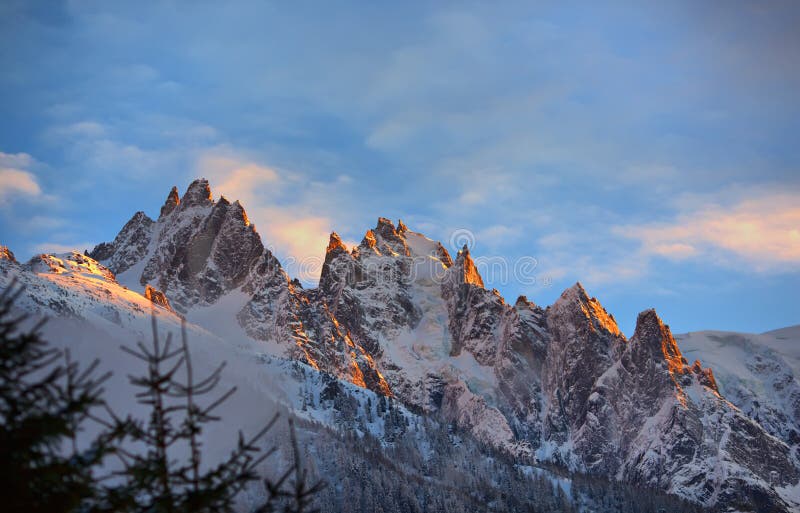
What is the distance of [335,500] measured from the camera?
186m

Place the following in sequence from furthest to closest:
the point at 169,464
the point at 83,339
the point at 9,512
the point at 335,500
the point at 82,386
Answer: the point at 83,339
the point at 335,500
the point at 169,464
the point at 82,386
the point at 9,512

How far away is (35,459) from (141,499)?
6.67ft

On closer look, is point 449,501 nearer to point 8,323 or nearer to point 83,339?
point 83,339

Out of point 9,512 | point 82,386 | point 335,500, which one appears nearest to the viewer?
point 9,512

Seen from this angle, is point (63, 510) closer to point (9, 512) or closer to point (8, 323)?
point (9, 512)

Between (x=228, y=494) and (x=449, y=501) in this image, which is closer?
(x=228, y=494)

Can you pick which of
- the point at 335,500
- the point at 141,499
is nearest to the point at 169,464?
the point at 141,499

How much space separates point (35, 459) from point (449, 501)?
194435mm

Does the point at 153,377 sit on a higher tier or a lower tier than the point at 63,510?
higher

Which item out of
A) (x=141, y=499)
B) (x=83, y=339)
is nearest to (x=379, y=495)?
(x=83, y=339)

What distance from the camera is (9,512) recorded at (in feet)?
41.3

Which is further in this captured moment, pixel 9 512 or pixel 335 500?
pixel 335 500

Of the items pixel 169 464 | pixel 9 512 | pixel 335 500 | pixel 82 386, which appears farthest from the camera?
pixel 335 500

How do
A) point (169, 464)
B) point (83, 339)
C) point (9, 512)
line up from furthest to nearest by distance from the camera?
point (83, 339) < point (169, 464) < point (9, 512)
